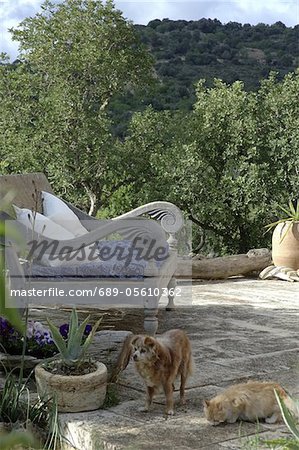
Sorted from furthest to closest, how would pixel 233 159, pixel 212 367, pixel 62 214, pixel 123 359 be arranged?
1. pixel 233 159
2. pixel 62 214
3. pixel 212 367
4. pixel 123 359

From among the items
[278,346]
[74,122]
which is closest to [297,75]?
[74,122]

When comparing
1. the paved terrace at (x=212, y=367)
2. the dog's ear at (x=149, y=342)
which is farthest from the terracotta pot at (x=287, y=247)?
the dog's ear at (x=149, y=342)

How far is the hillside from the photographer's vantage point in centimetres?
961

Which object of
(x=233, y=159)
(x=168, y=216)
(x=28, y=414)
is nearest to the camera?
(x=28, y=414)

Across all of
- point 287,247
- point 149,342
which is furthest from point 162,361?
point 287,247

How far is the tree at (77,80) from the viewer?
755 centimetres

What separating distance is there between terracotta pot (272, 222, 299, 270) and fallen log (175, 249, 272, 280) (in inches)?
6.0

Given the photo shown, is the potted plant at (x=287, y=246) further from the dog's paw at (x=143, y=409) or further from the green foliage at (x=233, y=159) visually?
the dog's paw at (x=143, y=409)

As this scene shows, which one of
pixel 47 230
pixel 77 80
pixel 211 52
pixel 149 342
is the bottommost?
pixel 149 342

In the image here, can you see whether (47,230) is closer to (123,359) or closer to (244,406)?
(123,359)

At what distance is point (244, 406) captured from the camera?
215 centimetres

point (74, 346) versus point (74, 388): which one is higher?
point (74, 346)

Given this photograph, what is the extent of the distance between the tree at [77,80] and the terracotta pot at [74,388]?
535 centimetres

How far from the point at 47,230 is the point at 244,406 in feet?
5.47
